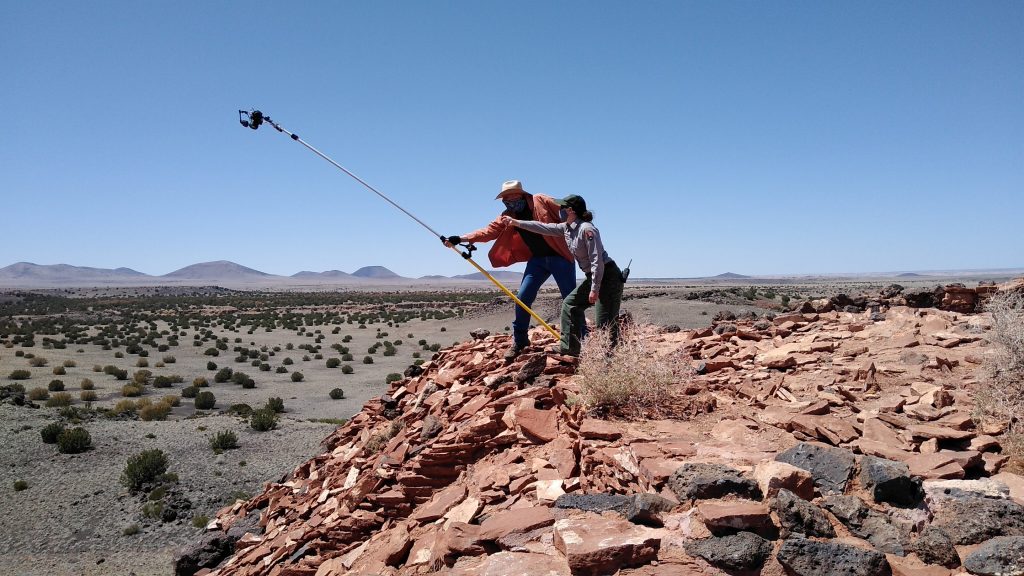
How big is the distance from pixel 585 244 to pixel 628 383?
63.5 inches

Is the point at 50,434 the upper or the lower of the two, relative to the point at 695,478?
lower

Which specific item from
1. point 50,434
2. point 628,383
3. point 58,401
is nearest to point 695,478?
point 628,383

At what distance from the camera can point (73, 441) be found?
614 inches

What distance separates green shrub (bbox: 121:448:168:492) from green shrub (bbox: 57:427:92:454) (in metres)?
2.77

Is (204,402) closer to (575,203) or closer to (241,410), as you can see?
(241,410)

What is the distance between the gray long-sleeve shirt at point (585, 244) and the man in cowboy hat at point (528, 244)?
44 cm

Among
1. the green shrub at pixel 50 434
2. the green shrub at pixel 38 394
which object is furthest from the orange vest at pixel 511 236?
the green shrub at pixel 38 394

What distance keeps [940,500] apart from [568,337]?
3926mm

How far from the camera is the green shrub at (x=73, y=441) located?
15.5 m

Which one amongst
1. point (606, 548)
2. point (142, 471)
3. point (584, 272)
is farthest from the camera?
point (142, 471)

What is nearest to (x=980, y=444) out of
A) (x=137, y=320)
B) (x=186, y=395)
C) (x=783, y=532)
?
(x=783, y=532)

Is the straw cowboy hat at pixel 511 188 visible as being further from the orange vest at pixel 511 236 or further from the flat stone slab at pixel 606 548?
the flat stone slab at pixel 606 548

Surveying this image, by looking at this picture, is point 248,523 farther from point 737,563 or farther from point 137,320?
point 137,320

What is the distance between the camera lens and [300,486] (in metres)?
8.15
